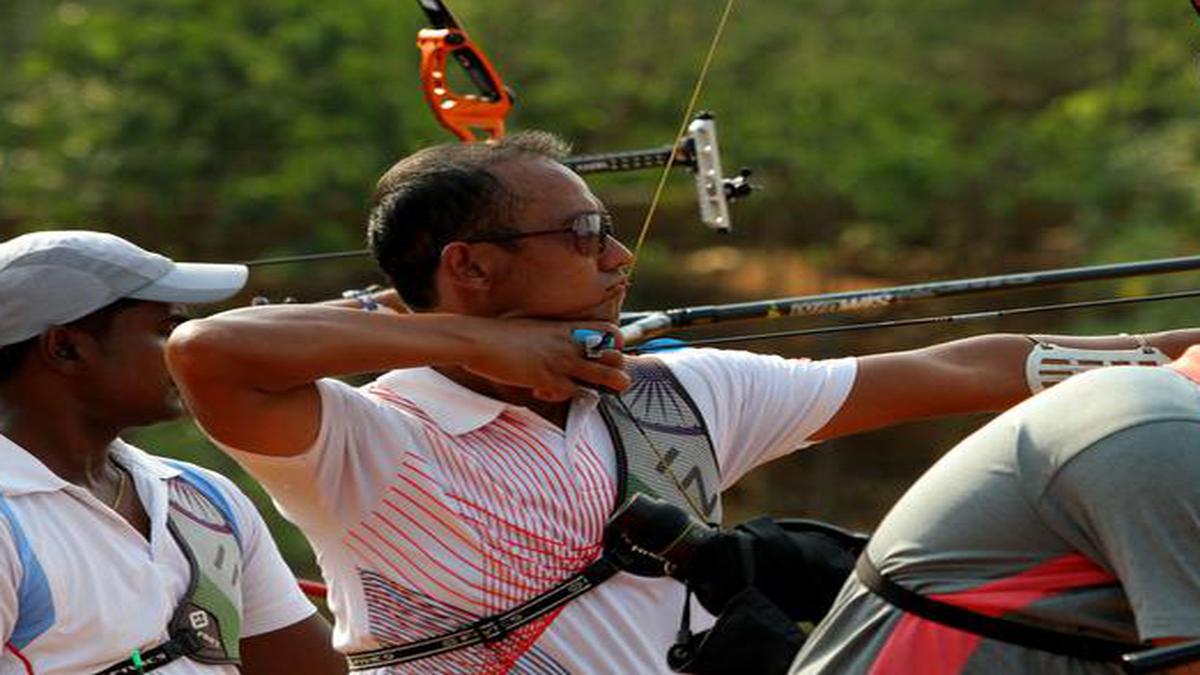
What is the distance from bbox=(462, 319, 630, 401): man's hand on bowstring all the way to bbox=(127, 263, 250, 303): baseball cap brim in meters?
0.75

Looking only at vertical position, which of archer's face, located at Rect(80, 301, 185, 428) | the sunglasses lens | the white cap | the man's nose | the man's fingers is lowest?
archer's face, located at Rect(80, 301, 185, 428)

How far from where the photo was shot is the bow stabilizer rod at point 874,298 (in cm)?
405

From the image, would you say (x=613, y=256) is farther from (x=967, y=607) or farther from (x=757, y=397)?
(x=967, y=607)

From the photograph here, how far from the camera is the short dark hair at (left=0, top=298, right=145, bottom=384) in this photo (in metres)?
3.75

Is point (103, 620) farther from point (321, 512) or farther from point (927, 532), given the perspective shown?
point (927, 532)

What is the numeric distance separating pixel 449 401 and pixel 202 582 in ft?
2.00

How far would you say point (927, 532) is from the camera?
261 centimetres

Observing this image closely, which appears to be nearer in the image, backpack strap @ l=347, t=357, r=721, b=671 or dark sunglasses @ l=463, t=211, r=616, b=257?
backpack strap @ l=347, t=357, r=721, b=671

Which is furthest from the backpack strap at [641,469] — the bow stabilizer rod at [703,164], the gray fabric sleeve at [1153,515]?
the bow stabilizer rod at [703,164]

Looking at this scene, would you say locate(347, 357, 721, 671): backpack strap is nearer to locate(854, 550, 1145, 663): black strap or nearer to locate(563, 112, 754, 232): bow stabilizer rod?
locate(854, 550, 1145, 663): black strap

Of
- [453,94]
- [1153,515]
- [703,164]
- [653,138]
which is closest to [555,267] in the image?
[1153,515]

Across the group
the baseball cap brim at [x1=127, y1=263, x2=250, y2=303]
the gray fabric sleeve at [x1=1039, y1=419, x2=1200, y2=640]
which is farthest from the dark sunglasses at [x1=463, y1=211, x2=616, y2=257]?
the gray fabric sleeve at [x1=1039, y1=419, x2=1200, y2=640]

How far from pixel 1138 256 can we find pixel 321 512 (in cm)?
794

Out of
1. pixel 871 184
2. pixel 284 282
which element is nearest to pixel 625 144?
pixel 871 184
